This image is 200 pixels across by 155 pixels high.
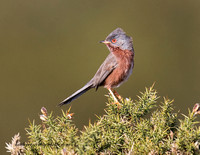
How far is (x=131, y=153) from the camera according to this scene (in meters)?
2.27

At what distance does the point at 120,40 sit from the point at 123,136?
2.99m

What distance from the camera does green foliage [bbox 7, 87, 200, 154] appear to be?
2.33 m

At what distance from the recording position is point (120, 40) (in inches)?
212

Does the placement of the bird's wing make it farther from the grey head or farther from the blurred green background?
the blurred green background

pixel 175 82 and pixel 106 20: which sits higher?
pixel 106 20

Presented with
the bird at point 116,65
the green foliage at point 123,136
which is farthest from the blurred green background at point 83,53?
the green foliage at point 123,136

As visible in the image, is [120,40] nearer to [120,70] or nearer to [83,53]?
[120,70]

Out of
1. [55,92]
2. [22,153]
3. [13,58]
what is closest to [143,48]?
[55,92]

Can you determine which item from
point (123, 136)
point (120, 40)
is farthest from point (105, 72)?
point (123, 136)

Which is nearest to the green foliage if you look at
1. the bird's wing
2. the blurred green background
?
the bird's wing

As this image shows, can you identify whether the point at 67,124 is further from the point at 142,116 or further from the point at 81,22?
the point at 81,22

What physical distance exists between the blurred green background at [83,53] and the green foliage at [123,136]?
563 centimetres

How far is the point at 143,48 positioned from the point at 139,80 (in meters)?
0.89

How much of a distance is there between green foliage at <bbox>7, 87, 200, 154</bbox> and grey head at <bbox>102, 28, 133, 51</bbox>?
2.54 meters
